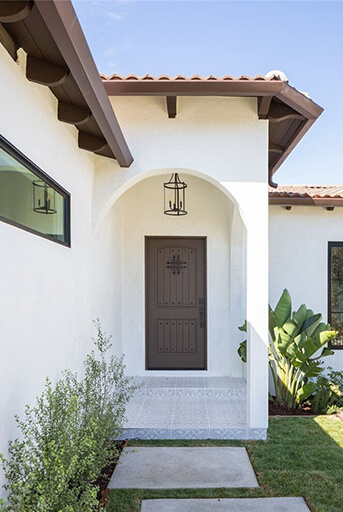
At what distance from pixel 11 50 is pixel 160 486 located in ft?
14.6

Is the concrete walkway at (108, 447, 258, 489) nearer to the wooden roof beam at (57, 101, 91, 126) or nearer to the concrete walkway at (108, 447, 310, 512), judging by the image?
the concrete walkway at (108, 447, 310, 512)

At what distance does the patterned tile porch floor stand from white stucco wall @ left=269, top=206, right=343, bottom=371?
6.85ft

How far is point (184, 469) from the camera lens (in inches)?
195

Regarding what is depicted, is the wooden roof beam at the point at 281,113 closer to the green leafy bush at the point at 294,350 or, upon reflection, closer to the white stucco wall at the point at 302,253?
the white stucco wall at the point at 302,253

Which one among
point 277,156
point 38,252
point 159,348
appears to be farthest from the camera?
point 159,348

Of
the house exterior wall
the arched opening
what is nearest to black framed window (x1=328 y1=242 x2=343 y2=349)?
the arched opening

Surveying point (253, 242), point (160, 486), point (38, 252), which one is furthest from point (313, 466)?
point (38, 252)

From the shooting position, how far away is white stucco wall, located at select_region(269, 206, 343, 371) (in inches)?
325

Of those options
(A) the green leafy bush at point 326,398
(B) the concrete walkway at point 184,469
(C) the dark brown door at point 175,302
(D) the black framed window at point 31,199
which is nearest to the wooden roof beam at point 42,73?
(D) the black framed window at point 31,199

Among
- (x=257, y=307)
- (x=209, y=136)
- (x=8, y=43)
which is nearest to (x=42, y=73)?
(x=8, y=43)

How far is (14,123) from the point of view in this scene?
3.38m

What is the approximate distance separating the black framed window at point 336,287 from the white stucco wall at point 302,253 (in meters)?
0.15

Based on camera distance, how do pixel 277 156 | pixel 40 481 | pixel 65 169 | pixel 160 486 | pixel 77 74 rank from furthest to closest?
1. pixel 277 156
2. pixel 65 169
3. pixel 160 486
4. pixel 77 74
5. pixel 40 481

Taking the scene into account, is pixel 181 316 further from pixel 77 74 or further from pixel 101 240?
pixel 77 74
